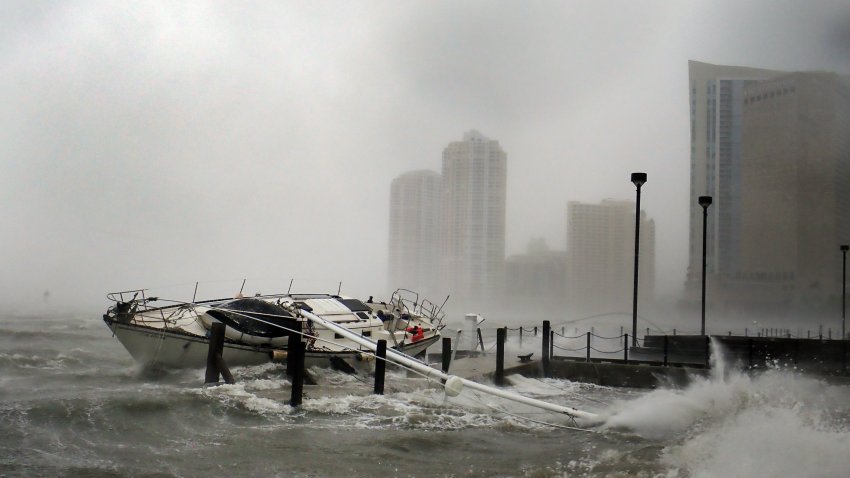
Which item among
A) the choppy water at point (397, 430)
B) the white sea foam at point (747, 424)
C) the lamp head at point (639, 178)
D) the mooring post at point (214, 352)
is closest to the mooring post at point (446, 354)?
the choppy water at point (397, 430)

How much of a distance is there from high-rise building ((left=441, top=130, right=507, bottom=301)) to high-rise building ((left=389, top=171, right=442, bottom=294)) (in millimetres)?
2858

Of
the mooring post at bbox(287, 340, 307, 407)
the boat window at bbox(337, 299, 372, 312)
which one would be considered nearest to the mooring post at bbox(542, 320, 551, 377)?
the boat window at bbox(337, 299, 372, 312)

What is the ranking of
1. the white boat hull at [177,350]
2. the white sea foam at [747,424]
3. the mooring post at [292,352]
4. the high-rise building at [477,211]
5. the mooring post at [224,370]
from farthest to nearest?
the high-rise building at [477,211], the white boat hull at [177,350], the mooring post at [224,370], the mooring post at [292,352], the white sea foam at [747,424]

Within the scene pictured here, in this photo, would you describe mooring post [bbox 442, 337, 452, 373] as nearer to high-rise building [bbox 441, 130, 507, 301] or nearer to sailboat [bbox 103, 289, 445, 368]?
sailboat [bbox 103, 289, 445, 368]

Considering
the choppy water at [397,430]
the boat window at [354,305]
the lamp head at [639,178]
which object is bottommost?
the choppy water at [397,430]

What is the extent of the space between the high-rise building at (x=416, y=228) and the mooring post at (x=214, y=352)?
58.6 m

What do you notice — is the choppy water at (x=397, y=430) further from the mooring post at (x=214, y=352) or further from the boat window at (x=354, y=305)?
the boat window at (x=354, y=305)

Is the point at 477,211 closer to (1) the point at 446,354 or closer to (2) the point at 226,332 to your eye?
(1) the point at 446,354

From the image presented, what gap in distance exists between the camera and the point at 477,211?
6931 cm

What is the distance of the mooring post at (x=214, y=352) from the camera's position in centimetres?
1435

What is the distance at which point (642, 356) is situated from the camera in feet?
70.6

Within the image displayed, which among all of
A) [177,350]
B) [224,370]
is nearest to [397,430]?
[224,370]

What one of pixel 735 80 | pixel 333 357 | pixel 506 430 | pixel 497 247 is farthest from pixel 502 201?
pixel 506 430

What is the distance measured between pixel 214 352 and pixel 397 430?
495 centimetres
